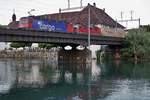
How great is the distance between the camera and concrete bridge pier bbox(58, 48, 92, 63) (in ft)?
346

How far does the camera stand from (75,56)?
11025cm

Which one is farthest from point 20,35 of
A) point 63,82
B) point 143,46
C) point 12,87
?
point 143,46

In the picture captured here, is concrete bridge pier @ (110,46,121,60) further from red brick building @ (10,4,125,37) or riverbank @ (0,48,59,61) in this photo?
riverbank @ (0,48,59,61)

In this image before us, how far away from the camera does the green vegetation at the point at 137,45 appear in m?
122

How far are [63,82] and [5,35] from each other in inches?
797

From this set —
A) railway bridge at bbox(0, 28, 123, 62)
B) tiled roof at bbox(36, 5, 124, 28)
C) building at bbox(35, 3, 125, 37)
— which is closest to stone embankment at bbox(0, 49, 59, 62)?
building at bbox(35, 3, 125, 37)

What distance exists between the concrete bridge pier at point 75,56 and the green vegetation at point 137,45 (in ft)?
69.2

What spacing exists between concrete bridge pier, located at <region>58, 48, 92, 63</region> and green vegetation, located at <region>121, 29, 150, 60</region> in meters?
21.1

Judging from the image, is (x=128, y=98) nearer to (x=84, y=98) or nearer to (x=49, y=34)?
(x=84, y=98)

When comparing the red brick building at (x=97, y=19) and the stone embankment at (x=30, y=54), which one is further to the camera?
the red brick building at (x=97, y=19)

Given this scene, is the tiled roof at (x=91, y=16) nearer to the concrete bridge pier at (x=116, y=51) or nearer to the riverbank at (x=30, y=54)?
the riverbank at (x=30, y=54)

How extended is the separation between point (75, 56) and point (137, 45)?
24679mm

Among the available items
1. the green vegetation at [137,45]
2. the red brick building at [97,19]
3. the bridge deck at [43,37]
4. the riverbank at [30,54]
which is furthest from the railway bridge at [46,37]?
the red brick building at [97,19]

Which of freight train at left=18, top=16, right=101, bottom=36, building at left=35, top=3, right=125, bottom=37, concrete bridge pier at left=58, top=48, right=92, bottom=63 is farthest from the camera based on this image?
building at left=35, top=3, right=125, bottom=37
